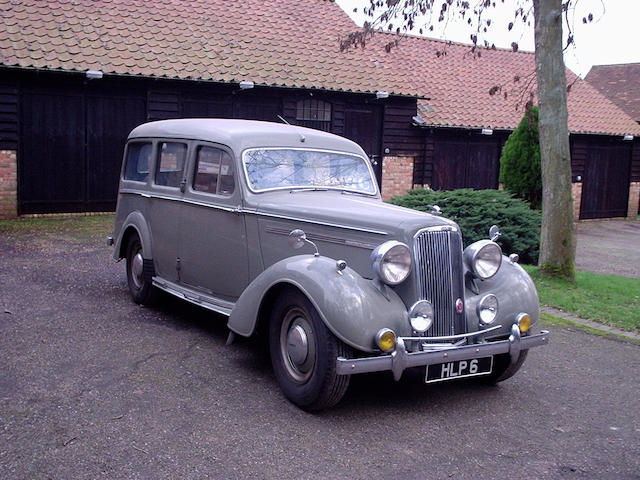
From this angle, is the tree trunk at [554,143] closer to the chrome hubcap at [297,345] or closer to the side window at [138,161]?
the side window at [138,161]

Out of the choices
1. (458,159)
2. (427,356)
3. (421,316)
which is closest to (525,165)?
(458,159)

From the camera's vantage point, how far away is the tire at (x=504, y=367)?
502 cm

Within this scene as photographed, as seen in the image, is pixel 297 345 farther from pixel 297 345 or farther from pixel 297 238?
pixel 297 238

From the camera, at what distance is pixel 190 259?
249 inches

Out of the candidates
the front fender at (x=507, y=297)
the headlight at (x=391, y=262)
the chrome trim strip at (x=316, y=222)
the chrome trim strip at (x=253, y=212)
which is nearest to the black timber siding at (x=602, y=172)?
the chrome trim strip at (x=253, y=212)

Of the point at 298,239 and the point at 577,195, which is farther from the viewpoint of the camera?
the point at 577,195

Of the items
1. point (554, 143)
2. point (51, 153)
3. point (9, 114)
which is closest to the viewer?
point (554, 143)

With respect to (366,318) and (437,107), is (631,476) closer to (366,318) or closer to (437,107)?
(366,318)

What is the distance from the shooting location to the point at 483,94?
21.0 metres

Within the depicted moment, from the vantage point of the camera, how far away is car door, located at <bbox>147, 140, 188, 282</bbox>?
21.4 ft

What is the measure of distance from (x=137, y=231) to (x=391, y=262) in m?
3.50

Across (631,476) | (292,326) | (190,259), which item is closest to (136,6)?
(190,259)

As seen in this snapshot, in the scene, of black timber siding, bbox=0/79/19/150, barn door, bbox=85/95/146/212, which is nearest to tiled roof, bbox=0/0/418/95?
black timber siding, bbox=0/79/19/150

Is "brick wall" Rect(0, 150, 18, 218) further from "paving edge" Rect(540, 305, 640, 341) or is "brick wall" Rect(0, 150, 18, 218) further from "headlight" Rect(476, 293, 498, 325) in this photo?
"headlight" Rect(476, 293, 498, 325)
